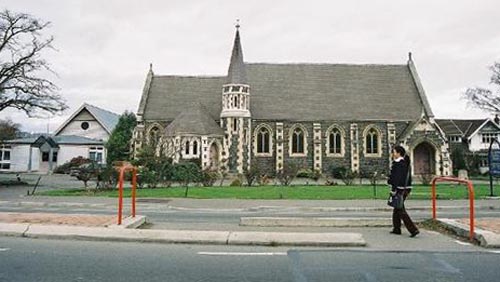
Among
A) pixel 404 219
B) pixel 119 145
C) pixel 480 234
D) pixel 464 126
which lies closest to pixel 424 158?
pixel 464 126

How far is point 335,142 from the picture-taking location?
4409cm

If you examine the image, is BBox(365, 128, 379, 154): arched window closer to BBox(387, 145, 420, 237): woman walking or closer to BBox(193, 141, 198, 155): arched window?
BBox(193, 141, 198, 155): arched window

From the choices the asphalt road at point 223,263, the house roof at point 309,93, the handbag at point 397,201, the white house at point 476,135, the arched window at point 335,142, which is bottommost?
the asphalt road at point 223,263

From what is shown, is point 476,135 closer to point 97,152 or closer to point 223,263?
point 97,152

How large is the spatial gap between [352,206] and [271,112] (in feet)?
89.9

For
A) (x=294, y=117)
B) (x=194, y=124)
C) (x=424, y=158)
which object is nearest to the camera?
(x=194, y=124)

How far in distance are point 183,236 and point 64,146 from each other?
152 ft

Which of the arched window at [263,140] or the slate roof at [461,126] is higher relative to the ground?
the slate roof at [461,126]

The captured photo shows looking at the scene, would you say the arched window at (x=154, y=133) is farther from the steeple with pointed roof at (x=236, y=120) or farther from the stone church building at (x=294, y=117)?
the steeple with pointed roof at (x=236, y=120)

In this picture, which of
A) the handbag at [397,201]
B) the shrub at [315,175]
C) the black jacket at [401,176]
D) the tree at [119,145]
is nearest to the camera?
the handbag at [397,201]

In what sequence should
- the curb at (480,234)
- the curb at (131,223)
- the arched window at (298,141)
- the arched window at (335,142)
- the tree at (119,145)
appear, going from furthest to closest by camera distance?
the tree at (119,145) < the arched window at (335,142) < the arched window at (298,141) < the curb at (131,223) < the curb at (480,234)

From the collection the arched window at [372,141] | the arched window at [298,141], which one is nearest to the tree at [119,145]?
the arched window at [298,141]

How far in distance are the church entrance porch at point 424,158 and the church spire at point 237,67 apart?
17.3 meters

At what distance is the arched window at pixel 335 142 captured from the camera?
4397cm
